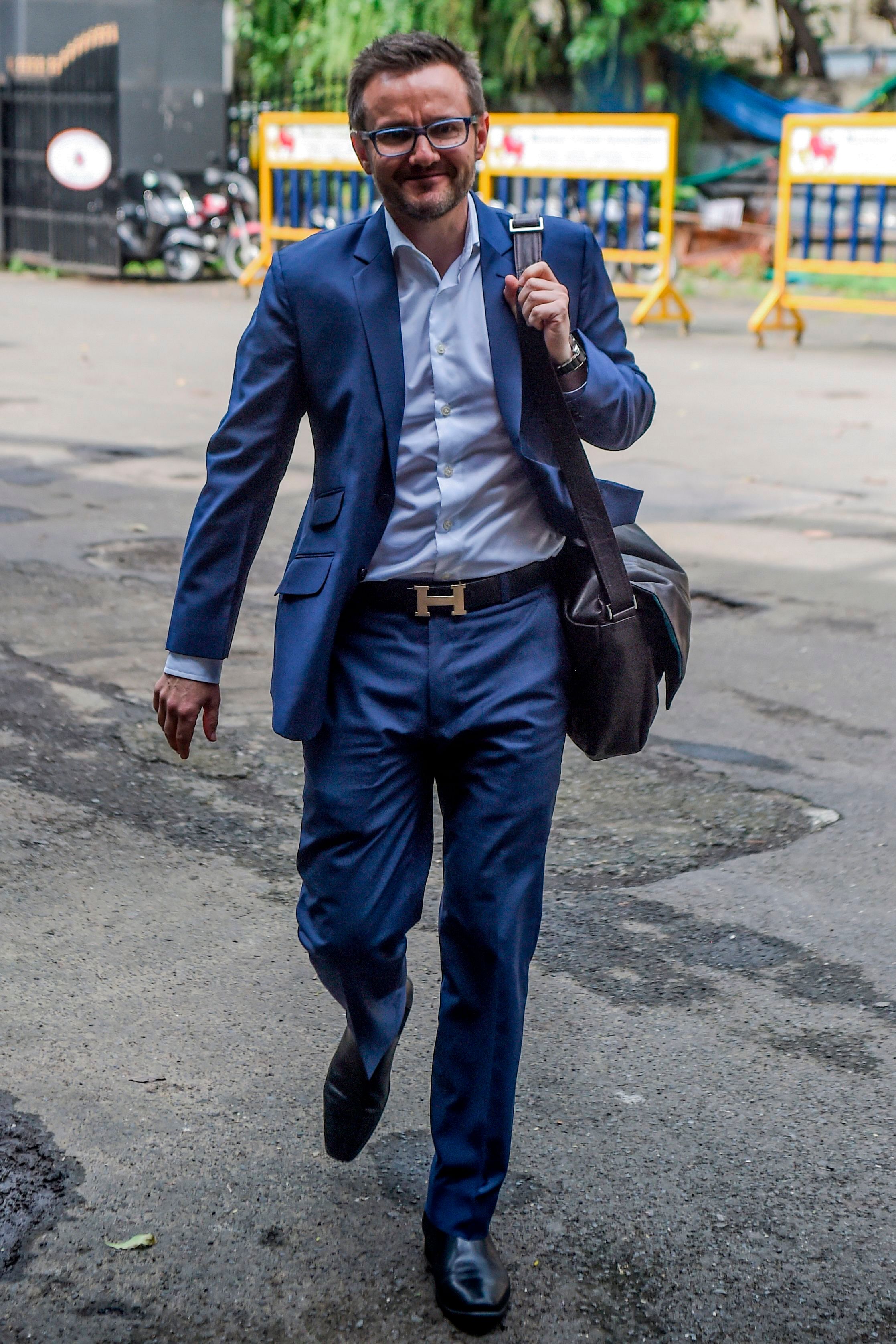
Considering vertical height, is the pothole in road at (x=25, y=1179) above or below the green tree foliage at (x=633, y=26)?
below

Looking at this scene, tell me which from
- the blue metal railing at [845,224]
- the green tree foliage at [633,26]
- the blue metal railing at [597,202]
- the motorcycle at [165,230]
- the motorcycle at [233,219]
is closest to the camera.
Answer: the blue metal railing at [597,202]

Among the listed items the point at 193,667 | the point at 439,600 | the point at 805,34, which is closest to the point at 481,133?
the point at 439,600

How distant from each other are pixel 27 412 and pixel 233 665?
5.94 meters

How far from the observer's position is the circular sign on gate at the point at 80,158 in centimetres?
2016

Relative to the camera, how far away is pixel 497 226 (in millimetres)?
2732

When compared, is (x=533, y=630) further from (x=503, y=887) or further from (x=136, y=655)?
(x=136, y=655)

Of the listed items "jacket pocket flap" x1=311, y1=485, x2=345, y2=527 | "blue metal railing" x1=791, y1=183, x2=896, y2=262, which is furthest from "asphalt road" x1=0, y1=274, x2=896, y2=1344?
"blue metal railing" x1=791, y1=183, x2=896, y2=262

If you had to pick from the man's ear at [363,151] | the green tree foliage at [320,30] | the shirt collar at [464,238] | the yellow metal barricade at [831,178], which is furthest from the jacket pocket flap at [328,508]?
the green tree foliage at [320,30]

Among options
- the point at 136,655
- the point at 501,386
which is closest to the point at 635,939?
the point at 501,386

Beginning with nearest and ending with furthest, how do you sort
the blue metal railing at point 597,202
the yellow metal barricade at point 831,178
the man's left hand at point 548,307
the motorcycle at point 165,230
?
1. the man's left hand at point 548,307
2. the yellow metal barricade at point 831,178
3. the blue metal railing at point 597,202
4. the motorcycle at point 165,230

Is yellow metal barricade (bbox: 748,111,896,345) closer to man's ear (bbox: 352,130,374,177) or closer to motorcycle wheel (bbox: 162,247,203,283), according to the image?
motorcycle wheel (bbox: 162,247,203,283)

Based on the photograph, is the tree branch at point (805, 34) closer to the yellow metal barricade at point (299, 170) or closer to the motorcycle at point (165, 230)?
the yellow metal barricade at point (299, 170)

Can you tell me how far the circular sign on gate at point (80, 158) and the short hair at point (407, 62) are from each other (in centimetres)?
1858

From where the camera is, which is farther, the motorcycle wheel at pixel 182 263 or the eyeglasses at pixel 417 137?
the motorcycle wheel at pixel 182 263
